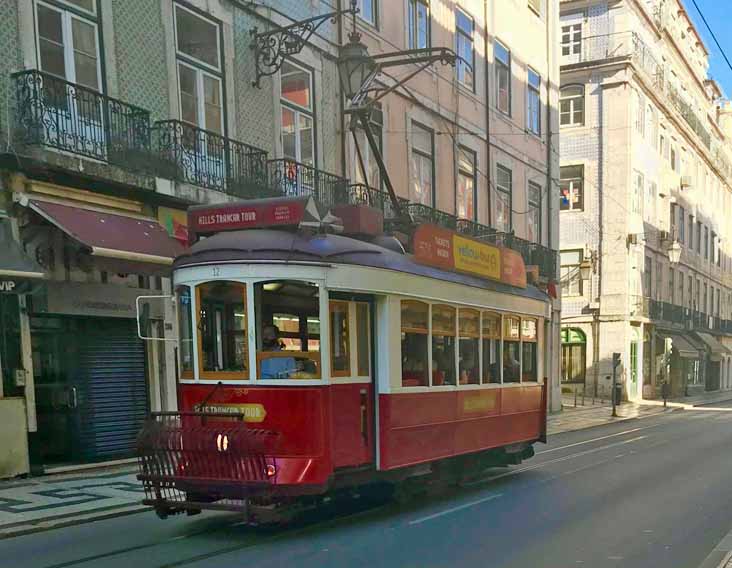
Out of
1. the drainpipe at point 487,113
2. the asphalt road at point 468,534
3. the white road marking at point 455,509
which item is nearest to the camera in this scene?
the asphalt road at point 468,534

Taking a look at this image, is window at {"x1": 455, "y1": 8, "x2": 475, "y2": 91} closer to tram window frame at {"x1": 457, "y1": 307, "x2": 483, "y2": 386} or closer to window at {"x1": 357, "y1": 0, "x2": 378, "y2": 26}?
window at {"x1": 357, "y1": 0, "x2": 378, "y2": 26}

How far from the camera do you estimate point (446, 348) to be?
9352 millimetres

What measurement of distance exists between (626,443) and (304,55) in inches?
447

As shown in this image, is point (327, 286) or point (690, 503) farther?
point (690, 503)

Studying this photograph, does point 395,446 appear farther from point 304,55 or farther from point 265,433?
point 304,55

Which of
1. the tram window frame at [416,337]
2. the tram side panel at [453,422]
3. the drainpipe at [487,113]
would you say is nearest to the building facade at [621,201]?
the drainpipe at [487,113]

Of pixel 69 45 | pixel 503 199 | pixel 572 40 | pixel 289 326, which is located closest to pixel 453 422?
pixel 289 326

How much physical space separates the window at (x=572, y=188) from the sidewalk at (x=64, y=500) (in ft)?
99.1

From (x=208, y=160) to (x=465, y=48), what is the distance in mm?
12566

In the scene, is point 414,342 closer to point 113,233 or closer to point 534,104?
point 113,233

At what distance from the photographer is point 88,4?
12.4m

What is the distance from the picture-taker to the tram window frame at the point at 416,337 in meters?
8.44

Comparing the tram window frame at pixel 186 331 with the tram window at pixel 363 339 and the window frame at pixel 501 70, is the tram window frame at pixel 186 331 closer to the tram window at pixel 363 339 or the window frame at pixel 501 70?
the tram window at pixel 363 339

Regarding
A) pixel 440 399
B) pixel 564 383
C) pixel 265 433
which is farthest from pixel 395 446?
pixel 564 383
